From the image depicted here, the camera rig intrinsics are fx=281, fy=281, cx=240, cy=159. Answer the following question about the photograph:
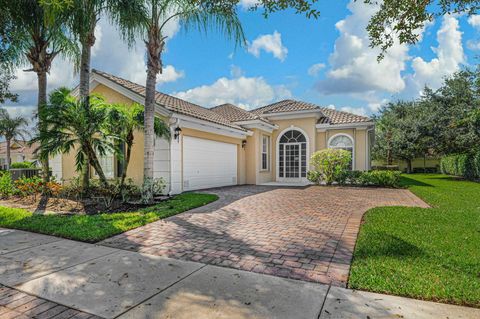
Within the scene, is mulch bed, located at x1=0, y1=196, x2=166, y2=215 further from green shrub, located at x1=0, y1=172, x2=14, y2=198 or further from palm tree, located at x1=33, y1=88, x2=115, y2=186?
palm tree, located at x1=33, y1=88, x2=115, y2=186

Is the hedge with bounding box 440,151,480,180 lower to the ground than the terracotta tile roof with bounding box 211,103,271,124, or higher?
lower

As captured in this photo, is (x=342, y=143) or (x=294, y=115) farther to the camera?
(x=294, y=115)

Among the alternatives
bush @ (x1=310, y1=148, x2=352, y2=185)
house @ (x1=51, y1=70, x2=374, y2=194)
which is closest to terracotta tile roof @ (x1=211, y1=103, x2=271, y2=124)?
house @ (x1=51, y1=70, x2=374, y2=194)

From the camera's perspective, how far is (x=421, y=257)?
4.52 metres

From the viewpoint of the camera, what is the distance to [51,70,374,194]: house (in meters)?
12.3

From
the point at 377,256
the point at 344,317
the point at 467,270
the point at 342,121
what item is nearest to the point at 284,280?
the point at 344,317

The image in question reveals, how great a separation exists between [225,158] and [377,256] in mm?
11761

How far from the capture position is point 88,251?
4.98 m

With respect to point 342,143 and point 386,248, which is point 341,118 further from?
point 386,248

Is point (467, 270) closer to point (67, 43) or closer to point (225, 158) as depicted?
point (225, 158)

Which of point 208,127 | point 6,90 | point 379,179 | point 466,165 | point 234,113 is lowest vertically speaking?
point 379,179

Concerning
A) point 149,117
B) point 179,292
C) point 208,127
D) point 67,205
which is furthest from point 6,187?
point 179,292

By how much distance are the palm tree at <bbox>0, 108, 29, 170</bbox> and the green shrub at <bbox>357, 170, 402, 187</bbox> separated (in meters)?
36.7

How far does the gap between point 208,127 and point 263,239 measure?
918 centimetres
